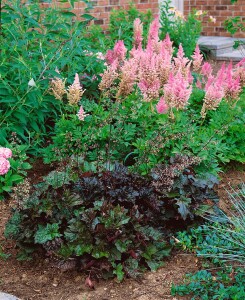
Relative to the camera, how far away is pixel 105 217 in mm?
3678

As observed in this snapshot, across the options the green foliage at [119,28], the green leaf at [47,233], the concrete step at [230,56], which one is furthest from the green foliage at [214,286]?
the concrete step at [230,56]

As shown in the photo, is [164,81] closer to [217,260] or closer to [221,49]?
[217,260]

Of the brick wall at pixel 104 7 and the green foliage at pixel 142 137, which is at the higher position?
the brick wall at pixel 104 7

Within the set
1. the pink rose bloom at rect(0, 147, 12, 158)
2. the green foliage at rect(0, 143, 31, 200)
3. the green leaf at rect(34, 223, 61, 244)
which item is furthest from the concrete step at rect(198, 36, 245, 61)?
the green leaf at rect(34, 223, 61, 244)

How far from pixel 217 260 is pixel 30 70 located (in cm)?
217

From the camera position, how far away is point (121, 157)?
16.5 feet

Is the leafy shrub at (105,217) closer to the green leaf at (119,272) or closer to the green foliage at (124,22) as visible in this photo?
the green leaf at (119,272)

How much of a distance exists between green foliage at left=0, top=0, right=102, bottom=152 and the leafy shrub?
3.37ft

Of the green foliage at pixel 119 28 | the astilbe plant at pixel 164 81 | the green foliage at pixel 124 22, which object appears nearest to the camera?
the astilbe plant at pixel 164 81

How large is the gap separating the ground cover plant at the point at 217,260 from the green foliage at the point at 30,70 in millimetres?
1711

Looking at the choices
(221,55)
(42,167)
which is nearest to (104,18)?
(221,55)

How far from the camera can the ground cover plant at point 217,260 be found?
3.52 metres

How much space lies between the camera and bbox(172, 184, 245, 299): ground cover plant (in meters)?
3.52

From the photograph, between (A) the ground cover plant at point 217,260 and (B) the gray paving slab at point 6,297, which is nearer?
(B) the gray paving slab at point 6,297
